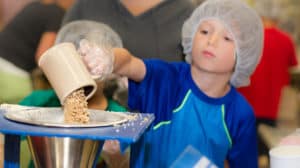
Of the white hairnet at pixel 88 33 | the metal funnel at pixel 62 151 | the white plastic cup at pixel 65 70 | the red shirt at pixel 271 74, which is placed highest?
the white plastic cup at pixel 65 70

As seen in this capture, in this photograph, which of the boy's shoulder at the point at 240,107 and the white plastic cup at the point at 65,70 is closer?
the white plastic cup at the point at 65,70

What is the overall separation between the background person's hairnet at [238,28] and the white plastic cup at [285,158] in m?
0.34

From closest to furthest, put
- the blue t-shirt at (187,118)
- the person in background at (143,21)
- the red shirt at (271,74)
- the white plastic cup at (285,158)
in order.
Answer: the white plastic cup at (285,158) < the blue t-shirt at (187,118) < the person in background at (143,21) < the red shirt at (271,74)

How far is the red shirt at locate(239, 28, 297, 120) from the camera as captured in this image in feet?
6.56

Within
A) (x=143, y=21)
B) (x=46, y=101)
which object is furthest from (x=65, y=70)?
(x=143, y=21)

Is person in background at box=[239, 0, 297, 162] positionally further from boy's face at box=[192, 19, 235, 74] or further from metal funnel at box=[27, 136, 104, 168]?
metal funnel at box=[27, 136, 104, 168]

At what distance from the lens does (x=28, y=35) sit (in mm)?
1388

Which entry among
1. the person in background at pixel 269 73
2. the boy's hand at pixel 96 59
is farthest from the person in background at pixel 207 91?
→ the person in background at pixel 269 73

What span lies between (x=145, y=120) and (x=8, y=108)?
223mm

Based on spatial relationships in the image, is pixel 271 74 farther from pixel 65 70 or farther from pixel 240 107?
pixel 65 70

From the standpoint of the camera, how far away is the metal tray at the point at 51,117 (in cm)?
71

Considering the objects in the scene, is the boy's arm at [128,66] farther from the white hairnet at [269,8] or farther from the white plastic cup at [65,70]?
the white hairnet at [269,8]

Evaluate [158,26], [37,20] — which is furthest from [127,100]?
[37,20]

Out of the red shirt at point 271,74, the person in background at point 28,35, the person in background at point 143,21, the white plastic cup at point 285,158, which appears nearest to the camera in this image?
the white plastic cup at point 285,158
